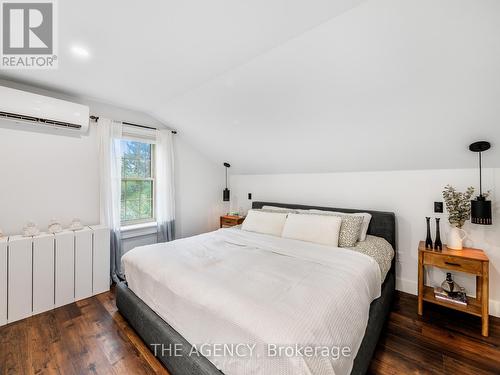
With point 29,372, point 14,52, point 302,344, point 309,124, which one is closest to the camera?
point 302,344

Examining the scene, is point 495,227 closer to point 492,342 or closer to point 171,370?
point 492,342

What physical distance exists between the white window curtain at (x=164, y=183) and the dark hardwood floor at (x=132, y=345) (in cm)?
140

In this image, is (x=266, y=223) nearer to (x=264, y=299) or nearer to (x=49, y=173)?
(x=264, y=299)

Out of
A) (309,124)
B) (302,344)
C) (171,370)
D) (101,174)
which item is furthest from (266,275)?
(101,174)

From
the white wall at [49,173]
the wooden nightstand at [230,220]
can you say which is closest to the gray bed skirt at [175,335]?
the white wall at [49,173]

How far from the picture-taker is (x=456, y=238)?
2.19 meters

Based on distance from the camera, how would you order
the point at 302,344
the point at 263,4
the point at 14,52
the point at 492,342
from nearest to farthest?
the point at 302,344 < the point at 263,4 < the point at 492,342 < the point at 14,52

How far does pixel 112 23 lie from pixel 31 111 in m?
1.54

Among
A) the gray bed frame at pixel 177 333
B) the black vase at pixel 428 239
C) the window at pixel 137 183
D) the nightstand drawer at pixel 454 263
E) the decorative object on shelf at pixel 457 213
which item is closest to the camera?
the gray bed frame at pixel 177 333

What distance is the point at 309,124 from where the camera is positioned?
2535 millimetres

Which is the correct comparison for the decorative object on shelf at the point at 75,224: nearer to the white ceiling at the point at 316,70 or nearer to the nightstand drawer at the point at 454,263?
the white ceiling at the point at 316,70

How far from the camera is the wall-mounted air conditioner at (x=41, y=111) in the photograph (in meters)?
2.18

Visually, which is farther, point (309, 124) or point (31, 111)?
point (309, 124)

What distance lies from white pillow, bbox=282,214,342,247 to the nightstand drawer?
0.86m
